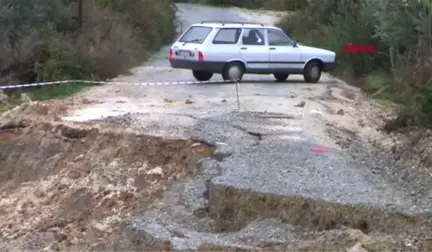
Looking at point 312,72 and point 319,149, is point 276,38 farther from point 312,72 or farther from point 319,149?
point 319,149

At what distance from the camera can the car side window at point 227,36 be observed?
80.9ft

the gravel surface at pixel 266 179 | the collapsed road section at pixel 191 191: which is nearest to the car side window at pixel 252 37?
the gravel surface at pixel 266 179

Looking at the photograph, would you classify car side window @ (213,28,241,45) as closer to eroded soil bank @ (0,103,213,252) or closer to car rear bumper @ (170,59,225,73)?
car rear bumper @ (170,59,225,73)

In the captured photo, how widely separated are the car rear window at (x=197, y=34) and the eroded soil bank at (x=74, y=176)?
31.0ft

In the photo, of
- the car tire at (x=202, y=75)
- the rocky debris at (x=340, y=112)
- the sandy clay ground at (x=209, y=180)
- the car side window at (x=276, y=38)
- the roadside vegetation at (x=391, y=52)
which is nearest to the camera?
the sandy clay ground at (x=209, y=180)

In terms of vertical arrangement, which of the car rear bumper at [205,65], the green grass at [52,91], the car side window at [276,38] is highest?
the car side window at [276,38]

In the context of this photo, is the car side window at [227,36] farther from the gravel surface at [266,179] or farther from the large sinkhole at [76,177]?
the large sinkhole at [76,177]

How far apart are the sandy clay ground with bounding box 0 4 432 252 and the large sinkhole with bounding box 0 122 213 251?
0.02 meters

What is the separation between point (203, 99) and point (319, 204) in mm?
10462

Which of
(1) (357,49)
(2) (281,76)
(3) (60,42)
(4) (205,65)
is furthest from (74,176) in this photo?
(1) (357,49)

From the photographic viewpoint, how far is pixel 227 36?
24.8m

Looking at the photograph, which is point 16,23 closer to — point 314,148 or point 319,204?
point 314,148

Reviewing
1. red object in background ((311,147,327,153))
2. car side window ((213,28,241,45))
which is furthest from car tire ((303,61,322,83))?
red object in background ((311,147,327,153))

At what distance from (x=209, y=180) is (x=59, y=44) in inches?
622
